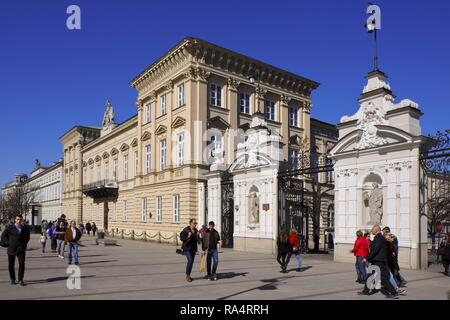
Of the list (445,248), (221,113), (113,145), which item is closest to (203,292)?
(445,248)

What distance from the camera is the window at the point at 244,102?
3444 cm

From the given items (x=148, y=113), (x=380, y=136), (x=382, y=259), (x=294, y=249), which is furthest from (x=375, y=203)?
(x=148, y=113)

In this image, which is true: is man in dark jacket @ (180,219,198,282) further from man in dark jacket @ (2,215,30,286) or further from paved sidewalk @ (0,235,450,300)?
man in dark jacket @ (2,215,30,286)

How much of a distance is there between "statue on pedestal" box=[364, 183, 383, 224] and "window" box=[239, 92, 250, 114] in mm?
17937

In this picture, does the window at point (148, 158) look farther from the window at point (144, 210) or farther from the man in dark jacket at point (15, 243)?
the man in dark jacket at point (15, 243)

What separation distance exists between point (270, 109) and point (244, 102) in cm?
291

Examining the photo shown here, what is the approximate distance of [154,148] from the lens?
35.8 metres

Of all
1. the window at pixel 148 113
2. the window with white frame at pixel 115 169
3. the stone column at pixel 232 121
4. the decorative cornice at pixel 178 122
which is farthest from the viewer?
the window with white frame at pixel 115 169

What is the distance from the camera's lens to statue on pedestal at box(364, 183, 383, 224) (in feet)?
56.3

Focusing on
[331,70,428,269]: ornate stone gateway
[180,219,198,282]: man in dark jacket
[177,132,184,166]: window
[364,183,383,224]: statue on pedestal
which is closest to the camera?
[180,219,198,282]: man in dark jacket

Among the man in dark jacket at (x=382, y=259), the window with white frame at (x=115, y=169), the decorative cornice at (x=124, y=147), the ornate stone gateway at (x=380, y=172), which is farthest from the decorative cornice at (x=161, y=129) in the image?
the man in dark jacket at (x=382, y=259)

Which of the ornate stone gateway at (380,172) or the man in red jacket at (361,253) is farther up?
the ornate stone gateway at (380,172)

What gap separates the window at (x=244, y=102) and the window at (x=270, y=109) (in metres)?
1.99

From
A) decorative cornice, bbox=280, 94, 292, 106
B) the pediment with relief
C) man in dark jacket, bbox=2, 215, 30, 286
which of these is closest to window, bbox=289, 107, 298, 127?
decorative cornice, bbox=280, 94, 292, 106
